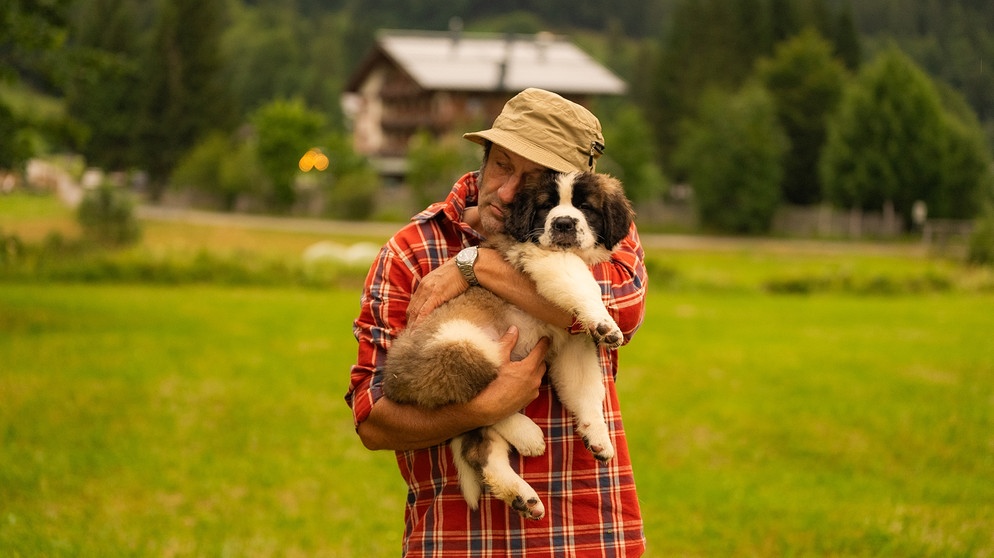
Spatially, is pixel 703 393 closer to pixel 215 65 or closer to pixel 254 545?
pixel 254 545

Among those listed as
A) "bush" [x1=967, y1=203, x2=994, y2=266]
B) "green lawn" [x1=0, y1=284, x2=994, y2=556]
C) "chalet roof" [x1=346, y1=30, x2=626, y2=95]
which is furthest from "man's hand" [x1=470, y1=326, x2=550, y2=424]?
"chalet roof" [x1=346, y1=30, x2=626, y2=95]

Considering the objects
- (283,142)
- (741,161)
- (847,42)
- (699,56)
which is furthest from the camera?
(699,56)

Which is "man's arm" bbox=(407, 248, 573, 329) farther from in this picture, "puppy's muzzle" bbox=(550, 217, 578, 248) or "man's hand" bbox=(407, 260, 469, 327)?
"puppy's muzzle" bbox=(550, 217, 578, 248)

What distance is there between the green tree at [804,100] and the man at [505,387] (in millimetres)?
61790

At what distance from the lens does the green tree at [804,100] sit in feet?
204

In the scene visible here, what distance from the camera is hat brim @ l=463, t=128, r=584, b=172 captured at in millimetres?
3268

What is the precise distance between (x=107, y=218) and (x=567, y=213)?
92.0ft

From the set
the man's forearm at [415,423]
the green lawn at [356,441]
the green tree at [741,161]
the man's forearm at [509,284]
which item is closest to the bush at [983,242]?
the green lawn at [356,441]

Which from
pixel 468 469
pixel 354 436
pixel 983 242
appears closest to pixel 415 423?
pixel 468 469

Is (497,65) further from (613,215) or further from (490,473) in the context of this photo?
(490,473)

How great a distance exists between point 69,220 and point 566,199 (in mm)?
30654

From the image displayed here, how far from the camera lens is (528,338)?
352cm

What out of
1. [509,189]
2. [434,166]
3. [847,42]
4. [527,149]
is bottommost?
[434,166]

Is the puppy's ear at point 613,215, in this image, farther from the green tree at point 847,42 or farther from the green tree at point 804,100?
the green tree at point 847,42
